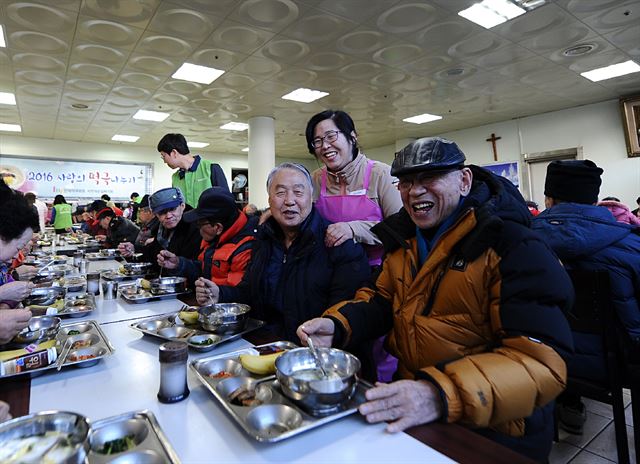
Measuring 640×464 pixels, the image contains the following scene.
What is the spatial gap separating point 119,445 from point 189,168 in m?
2.89

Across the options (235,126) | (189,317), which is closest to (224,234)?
(189,317)

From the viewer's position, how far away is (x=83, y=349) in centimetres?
128

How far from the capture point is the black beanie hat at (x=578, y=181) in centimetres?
200

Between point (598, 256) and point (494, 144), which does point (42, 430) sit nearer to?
point (598, 256)

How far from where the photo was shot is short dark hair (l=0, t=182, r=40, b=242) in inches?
64.6

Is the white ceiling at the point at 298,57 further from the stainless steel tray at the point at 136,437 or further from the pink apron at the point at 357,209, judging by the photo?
the stainless steel tray at the point at 136,437

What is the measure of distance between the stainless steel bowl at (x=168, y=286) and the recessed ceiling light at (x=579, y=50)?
5603 millimetres

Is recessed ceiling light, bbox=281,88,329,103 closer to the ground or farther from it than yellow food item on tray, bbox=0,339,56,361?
farther from it

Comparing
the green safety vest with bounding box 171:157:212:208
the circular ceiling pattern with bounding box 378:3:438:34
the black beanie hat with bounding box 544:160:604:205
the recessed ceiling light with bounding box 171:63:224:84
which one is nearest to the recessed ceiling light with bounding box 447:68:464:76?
the circular ceiling pattern with bounding box 378:3:438:34

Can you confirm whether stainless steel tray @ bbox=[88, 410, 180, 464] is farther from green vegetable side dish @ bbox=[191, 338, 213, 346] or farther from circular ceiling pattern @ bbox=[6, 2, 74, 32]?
circular ceiling pattern @ bbox=[6, 2, 74, 32]

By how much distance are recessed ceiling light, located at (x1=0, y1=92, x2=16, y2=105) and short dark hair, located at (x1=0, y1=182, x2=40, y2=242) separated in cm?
615

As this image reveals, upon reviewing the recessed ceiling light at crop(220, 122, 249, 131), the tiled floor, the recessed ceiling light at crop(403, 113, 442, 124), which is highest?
the recessed ceiling light at crop(220, 122, 249, 131)

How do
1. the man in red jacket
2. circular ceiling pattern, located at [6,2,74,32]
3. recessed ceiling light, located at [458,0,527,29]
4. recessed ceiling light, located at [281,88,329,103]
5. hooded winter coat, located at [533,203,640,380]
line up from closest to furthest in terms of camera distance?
hooded winter coat, located at [533,203,640,380], the man in red jacket, circular ceiling pattern, located at [6,2,74,32], recessed ceiling light, located at [458,0,527,29], recessed ceiling light, located at [281,88,329,103]

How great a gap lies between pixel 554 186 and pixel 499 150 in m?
7.73
